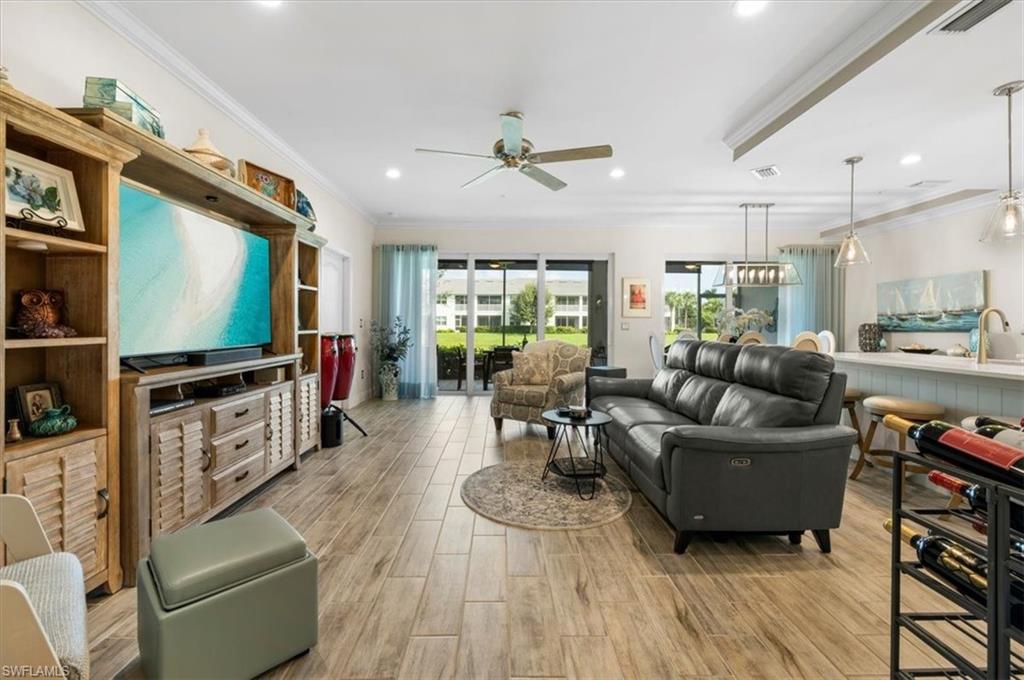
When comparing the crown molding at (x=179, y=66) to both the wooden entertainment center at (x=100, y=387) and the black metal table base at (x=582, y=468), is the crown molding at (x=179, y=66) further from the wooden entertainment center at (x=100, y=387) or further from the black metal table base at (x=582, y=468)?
the black metal table base at (x=582, y=468)

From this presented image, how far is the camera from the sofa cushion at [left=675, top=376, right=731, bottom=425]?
322 cm

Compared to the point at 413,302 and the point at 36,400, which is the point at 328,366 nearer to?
the point at 36,400

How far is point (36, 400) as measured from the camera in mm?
1801

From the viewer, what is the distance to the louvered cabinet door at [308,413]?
3662mm

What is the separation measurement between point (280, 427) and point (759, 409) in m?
3.23

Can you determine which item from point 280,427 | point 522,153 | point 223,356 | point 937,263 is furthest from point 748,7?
point 937,263

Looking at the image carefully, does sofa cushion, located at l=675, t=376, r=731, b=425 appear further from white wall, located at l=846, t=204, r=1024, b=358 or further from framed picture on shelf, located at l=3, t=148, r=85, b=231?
white wall, located at l=846, t=204, r=1024, b=358

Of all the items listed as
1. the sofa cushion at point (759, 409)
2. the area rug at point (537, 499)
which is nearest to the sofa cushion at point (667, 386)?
the sofa cushion at point (759, 409)

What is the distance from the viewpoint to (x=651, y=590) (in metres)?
1.97

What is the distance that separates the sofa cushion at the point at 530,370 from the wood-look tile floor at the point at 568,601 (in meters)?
2.10

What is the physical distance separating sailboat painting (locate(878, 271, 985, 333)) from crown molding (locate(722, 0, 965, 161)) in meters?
3.68

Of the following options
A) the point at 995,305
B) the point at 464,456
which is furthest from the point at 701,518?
the point at 995,305

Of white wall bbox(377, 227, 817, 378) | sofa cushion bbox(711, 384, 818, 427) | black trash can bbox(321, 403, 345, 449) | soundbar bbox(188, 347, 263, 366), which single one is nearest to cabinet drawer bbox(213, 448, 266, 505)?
soundbar bbox(188, 347, 263, 366)

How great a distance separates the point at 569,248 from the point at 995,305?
16.7ft
